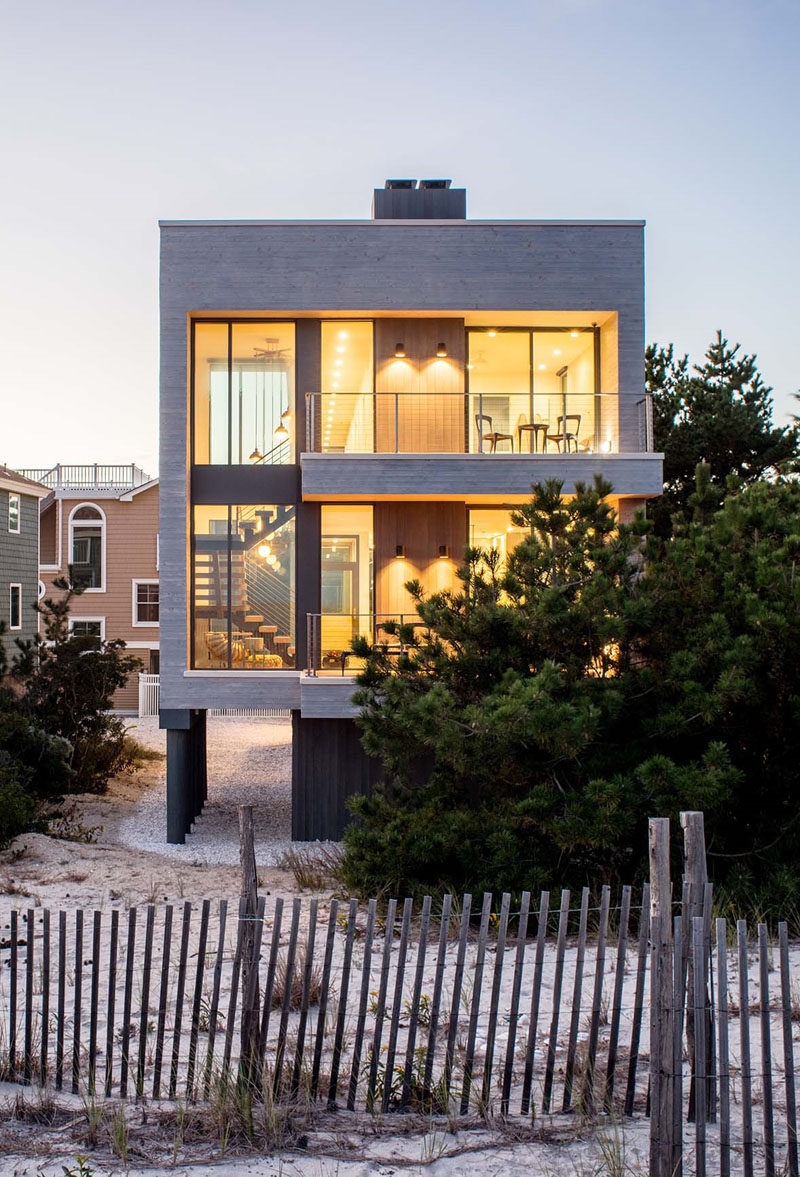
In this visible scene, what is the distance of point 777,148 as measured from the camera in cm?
2100

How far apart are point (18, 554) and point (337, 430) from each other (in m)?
15.8

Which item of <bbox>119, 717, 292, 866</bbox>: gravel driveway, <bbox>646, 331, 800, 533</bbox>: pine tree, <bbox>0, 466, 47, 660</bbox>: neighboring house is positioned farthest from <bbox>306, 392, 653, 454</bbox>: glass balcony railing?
<bbox>0, 466, 47, 660</bbox>: neighboring house

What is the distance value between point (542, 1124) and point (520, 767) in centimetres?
519

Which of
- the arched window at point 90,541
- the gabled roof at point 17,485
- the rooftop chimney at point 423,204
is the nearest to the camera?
the rooftop chimney at point 423,204

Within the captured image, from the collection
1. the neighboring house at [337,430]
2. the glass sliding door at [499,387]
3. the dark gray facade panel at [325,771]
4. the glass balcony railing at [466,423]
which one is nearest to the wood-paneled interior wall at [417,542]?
the neighboring house at [337,430]

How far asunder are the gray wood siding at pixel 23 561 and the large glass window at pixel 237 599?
42.3 feet

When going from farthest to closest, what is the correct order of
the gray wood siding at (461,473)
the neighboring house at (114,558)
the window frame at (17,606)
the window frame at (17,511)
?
1. the neighboring house at (114,558)
2. the window frame at (17,511)
3. the window frame at (17,606)
4. the gray wood siding at (461,473)

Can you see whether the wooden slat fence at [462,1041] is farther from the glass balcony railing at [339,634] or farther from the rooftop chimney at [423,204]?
the rooftop chimney at [423,204]

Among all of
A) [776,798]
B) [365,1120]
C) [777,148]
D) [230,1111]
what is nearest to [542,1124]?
[365,1120]

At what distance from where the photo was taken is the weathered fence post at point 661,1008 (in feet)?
13.9

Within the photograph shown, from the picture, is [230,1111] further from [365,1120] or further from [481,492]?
[481,492]

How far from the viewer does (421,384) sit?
53.8 ft

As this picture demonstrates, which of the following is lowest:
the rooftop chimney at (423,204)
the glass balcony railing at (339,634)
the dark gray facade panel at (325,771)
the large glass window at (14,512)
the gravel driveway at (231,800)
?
the gravel driveway at (231,800)

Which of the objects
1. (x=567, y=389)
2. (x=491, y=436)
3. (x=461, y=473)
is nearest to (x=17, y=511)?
(x=491, y=436)
